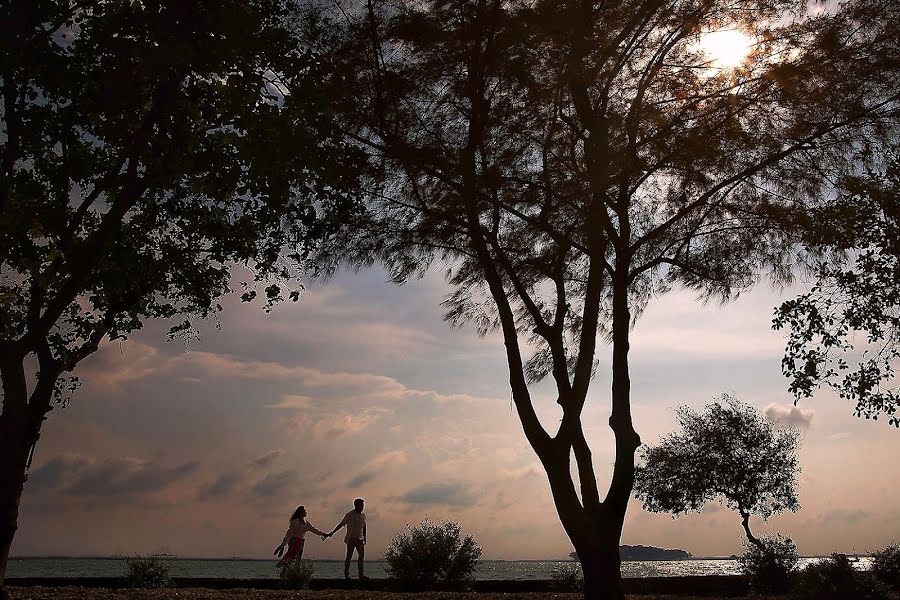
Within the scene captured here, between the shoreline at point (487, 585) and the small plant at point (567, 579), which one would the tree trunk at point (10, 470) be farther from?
the small plant at point (567, 579)

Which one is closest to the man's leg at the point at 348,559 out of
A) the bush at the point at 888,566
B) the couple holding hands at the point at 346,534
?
the couple holding hands at the point at 346,534

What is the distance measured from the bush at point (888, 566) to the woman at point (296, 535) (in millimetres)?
11523

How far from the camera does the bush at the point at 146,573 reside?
14.0 metres

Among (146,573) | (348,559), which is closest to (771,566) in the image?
(348,559)

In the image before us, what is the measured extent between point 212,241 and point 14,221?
348cm

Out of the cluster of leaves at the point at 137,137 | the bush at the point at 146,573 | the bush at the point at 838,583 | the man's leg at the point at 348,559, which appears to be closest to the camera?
the cluster of leaves at the point at 137,137

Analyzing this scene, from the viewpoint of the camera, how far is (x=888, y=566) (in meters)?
15.8

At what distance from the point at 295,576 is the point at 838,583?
371 inches

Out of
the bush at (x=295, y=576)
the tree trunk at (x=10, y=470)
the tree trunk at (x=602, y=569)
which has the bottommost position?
the bush at (x=295, y=576)

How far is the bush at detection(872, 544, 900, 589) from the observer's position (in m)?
15.6

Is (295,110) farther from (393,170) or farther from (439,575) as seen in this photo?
(439,575)

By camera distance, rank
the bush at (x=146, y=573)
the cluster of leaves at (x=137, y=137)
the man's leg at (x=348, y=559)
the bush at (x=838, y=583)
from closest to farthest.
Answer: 1. the cluster of leaves at (x=137, y=137)
2. the bush at (x=838, y=583)
3. the bush at (x=146, y=573)
4. the man's leg at (x=348, y=559)

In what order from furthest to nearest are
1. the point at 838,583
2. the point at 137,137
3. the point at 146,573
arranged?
the point at 146,573, the point at 838,583, the point at 137,137

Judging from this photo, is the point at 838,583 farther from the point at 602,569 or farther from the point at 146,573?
the point at 146,573
